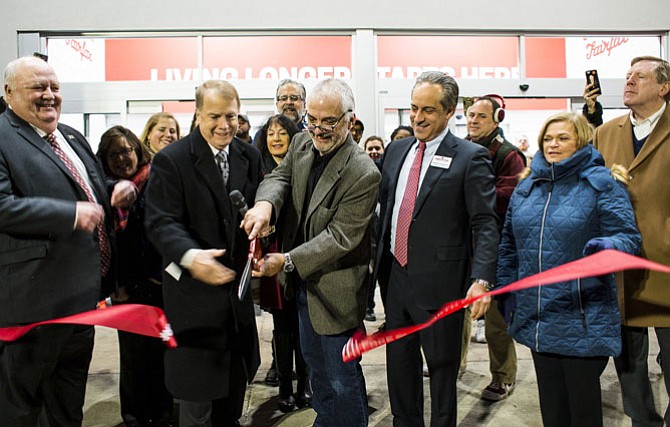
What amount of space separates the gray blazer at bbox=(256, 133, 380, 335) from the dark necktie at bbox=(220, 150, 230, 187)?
6.7 inches

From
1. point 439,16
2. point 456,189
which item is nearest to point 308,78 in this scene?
point 439,16

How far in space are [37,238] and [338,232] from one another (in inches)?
52.7

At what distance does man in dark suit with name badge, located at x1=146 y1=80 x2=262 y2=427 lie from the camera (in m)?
2.44

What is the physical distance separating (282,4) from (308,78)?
1139 mm

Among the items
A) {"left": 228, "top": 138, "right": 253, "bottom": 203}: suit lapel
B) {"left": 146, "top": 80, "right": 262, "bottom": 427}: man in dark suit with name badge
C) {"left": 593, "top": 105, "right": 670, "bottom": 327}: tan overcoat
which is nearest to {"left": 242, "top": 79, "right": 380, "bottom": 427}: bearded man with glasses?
{"left": 228, "top": 138, "right": 253, "bottom": 203}: suit lapel

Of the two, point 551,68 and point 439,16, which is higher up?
point 439,16

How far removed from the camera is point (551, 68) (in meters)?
9.14

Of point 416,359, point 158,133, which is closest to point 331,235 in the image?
point 416,359

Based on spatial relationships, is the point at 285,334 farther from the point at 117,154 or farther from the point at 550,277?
the point at 550,277

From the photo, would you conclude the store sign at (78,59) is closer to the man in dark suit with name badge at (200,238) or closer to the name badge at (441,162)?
the man in dark suit with name badge at (200,238)

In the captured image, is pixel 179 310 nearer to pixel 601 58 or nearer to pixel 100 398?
pixel 100 398

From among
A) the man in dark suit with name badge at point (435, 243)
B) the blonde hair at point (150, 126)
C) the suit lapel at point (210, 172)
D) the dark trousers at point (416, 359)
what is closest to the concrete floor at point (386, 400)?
the dark trousers at point (416, 359)

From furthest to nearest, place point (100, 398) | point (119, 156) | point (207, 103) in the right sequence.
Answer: point (100, 398), point (119, 156), point (207, 103)

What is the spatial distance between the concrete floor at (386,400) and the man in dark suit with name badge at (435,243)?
0.85 m
